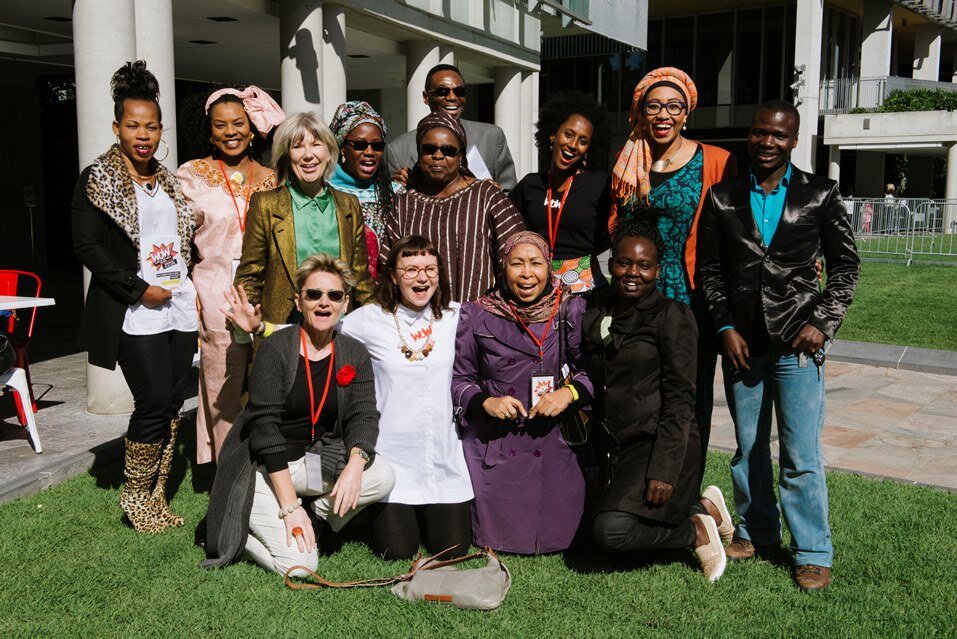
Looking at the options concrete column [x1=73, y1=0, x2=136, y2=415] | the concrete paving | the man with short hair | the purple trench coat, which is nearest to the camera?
the purple trench coat

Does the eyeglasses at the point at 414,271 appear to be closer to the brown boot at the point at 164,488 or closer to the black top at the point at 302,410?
the black top at the point at 302,410

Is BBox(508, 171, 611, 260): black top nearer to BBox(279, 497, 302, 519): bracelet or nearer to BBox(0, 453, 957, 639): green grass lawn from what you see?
BBox(0, 453, 957, 639): green grass lawn

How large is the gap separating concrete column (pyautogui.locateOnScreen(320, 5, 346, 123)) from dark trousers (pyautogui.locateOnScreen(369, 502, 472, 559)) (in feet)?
24.4

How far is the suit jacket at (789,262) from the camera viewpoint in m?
3.84

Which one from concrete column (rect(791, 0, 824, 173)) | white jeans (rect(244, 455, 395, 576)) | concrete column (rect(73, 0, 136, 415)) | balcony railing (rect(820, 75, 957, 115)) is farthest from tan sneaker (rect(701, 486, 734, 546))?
balcony railing (rect(820, 75, 957, 115))

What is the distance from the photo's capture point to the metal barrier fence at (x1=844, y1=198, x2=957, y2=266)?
2069 centimetres

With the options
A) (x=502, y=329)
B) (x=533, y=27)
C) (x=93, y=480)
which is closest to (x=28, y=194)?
(x=533, y=27)

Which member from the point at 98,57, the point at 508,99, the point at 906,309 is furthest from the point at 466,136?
the point at 508,99

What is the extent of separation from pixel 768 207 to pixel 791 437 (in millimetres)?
1015

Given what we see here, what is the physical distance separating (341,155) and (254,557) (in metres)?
2.12

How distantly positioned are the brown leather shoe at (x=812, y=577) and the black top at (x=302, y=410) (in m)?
2.25

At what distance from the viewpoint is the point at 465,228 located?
461cm

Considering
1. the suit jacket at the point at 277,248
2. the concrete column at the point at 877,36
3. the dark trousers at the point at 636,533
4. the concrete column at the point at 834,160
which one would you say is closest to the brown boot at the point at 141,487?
the suit jacket at the point at 277,248

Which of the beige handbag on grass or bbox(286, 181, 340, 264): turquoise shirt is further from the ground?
bbox(286, 181, 340, 264): turquoise shirt
